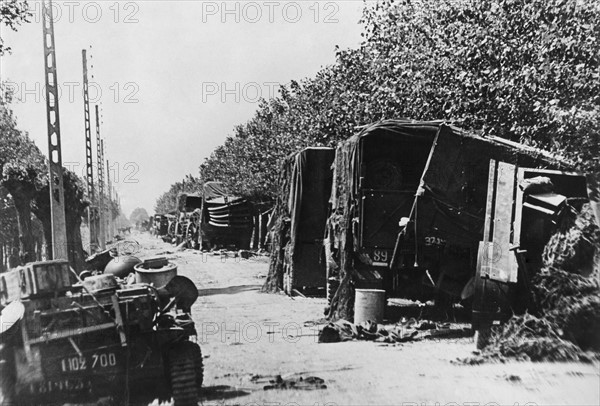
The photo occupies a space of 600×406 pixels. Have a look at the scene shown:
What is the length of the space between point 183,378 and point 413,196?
6.06m

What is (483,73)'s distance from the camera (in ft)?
38.0

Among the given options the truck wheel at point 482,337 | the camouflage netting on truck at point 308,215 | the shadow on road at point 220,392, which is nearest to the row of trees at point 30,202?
the camouflage netting on truck at point 308,215

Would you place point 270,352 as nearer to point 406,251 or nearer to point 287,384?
point 287,384

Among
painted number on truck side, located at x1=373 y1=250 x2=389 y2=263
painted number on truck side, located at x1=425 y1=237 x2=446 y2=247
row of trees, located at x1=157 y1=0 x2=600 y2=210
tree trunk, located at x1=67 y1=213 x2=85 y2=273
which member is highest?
row of trees, located at x1=157 y1=0 x2=600 y2=210

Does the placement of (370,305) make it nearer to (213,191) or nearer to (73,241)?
(73,241)

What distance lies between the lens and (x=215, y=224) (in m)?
34.1

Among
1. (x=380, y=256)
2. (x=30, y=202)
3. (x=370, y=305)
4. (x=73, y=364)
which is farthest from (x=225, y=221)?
(x=73, y=364)

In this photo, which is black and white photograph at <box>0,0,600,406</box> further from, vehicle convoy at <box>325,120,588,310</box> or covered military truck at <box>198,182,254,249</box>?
covered military truck at <box>198,182,254,249</box>

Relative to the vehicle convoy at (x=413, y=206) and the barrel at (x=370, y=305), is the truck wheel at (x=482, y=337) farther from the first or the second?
the barrel at (x=370, y=305)

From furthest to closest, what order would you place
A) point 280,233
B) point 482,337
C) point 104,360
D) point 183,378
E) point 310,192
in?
point 280,233 < point 310,192 < point 482,337 < point 183,378 < point 104,360

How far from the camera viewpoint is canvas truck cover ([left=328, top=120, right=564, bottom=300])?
10.1m

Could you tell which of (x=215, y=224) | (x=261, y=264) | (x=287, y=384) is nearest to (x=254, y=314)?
(x=287, y=384)

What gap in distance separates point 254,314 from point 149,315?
648 centimetres

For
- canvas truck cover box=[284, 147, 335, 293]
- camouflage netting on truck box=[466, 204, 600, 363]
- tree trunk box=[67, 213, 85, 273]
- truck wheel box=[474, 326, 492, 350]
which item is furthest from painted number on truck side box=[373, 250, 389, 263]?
tree trunk box=[67, 213, 85, 273]
